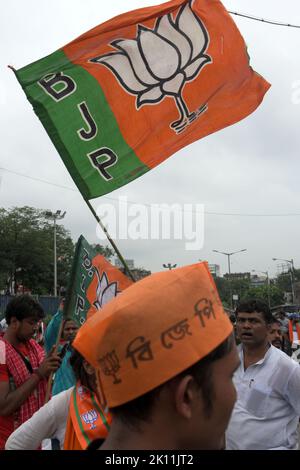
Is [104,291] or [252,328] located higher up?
[104,291]

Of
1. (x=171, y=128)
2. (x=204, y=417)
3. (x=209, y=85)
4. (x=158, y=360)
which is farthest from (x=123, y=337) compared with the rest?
(x=209, y=85)

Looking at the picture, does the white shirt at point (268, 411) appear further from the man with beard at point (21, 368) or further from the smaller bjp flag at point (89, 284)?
the man with beard at point (21, 368)

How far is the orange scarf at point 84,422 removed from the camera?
81.8 inches

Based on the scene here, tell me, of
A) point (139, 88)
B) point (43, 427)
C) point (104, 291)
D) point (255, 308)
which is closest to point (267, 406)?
point (255, 308)

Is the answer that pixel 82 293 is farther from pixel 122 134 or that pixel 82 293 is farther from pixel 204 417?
pixel 204 417

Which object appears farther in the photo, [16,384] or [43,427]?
[16,384]

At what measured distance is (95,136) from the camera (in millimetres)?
3082

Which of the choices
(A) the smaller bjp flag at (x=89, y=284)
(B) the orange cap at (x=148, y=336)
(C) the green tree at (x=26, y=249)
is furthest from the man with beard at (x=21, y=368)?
(C) the green tree at (x=26, y=249)

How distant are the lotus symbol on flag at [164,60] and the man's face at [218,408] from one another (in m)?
2.43

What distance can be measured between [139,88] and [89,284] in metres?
1.39

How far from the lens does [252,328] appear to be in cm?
353

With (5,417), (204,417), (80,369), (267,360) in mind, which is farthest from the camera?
(267,360)

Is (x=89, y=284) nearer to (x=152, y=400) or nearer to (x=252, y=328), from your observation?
(x=252, y=328)

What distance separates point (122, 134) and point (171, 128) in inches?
15.0
